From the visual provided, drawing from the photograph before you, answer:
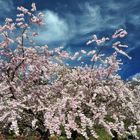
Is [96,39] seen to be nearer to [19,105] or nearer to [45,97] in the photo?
[45,97]

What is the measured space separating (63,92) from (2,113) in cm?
242

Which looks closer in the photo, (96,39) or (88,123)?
(88,123)

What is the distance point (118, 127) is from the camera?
14.3 m

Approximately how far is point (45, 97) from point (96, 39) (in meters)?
3.25

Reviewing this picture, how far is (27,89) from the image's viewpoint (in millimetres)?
15516

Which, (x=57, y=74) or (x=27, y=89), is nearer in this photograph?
(x=27, y=89)

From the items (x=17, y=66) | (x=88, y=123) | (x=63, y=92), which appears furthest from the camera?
(x=17, y=66)

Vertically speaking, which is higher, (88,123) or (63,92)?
(63,92)

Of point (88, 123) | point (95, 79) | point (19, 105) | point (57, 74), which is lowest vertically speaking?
point (88, 123)

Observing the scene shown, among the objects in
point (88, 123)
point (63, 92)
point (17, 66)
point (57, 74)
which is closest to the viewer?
point (88, 123)

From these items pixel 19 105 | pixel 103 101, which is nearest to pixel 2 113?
pixel 19 105

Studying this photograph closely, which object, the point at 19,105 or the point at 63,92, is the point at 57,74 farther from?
the point at 19,105

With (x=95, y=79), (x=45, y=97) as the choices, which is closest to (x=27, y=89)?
(x=45, y=97)

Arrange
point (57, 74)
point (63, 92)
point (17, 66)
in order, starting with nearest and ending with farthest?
point (63, 92) → point (17, 66) → point (57, 74)
